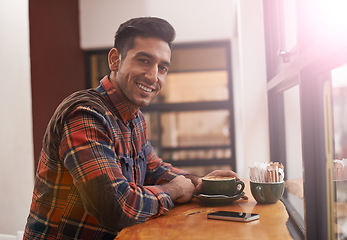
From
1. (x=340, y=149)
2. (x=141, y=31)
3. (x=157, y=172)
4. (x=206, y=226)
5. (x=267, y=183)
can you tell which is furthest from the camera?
(x=157, y=172)

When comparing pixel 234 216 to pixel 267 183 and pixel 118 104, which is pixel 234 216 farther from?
pixel 118 104

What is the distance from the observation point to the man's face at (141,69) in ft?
4.75

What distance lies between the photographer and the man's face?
1448 millimetres

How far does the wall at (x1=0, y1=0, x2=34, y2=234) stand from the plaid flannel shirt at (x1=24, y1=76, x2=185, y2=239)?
176 centimetres

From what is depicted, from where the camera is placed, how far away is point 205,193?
4.76ft

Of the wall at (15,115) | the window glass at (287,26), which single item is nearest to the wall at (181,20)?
the wall at (15,115)

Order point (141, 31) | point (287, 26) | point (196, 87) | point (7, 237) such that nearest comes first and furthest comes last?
1. point (141, 31)
2. point (287, 26)
3. point (7, 237)
4. point (196, 87)

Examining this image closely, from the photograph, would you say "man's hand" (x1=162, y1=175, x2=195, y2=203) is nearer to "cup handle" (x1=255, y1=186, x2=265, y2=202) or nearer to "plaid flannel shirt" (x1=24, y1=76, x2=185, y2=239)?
"plaid flannel shirt" (x1=24, y1=76, x2=185, y2=239)

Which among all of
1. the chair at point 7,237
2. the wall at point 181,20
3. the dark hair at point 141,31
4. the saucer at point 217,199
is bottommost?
the chair at point 7,237

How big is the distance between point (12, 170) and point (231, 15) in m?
2.49

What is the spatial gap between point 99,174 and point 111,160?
0.22 ft

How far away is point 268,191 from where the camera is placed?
1357 millimetres

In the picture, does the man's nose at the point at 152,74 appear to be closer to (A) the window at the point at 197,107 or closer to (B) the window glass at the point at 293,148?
(B) the window glass at the point at 293,148

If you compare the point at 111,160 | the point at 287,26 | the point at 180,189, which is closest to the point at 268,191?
the point at 180,189
